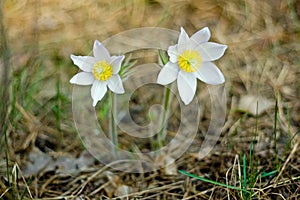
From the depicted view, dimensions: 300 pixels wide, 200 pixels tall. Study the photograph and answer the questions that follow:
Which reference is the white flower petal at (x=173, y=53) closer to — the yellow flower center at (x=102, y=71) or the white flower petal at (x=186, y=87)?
the white flower petal at (x=186, y=87)

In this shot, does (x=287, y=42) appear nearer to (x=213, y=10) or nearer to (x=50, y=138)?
(x=213, y=10)

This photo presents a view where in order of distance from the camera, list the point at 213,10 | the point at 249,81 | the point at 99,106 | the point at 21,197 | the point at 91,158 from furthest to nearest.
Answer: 1. the point at 213,10
2. the point at 249,81
3. the point at 99,106
4. the point at 91,158
5. the point at 21,197

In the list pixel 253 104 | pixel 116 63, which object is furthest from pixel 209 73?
pixel 253 104

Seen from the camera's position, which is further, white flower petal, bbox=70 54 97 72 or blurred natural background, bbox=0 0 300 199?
blurred natural background, bbox=0 0 300 199

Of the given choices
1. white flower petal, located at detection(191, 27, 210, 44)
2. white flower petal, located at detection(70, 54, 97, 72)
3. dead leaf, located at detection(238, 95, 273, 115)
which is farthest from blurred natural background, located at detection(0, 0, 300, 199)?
white flower petal, located at detection(191, 27, 210, 44)

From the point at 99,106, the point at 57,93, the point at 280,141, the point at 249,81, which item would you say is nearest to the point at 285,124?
the point at 280,141

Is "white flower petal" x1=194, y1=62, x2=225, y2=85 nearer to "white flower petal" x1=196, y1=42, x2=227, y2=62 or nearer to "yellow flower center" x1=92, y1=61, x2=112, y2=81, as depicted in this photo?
"white flower petal" x1=196, y1=42, x2=227, y2=62
